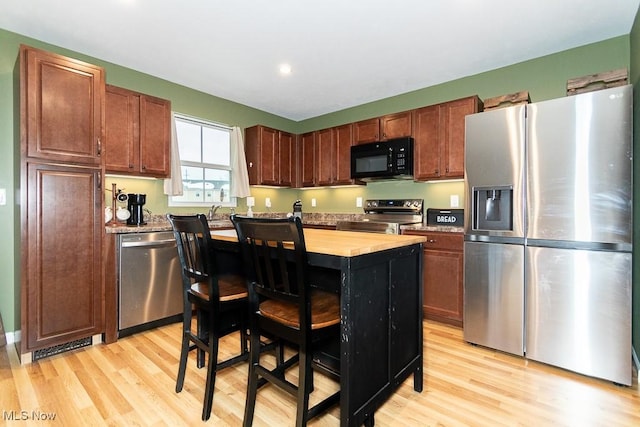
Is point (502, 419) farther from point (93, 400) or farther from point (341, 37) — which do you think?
point (341, 37)

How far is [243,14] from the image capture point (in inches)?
91.2

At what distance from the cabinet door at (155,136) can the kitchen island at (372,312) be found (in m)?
1.79

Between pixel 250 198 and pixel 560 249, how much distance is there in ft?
11.4

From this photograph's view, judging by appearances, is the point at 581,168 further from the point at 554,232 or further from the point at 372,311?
the point at 372,311

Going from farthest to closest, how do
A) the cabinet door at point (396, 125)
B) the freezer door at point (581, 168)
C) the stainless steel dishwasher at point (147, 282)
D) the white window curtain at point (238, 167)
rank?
1. the white window curtain at point (238, 167)
2. the cabinet door at point (396, 125)
3. the stainless steel dishwasher at point (147, 282)
4. the freezer door at point (581, 168)

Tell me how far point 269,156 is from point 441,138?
2.31m

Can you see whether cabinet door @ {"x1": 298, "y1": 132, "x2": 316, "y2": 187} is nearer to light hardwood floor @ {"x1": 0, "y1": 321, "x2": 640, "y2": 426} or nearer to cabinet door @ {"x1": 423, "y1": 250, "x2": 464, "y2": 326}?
cabinet door @ {"x1": 423, "y1": 250, "x2": 464, "y2": 326}

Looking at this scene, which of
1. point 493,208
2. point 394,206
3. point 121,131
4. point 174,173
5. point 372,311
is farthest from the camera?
point 394,206

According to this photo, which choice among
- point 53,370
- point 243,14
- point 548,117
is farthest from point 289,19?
point 53,370

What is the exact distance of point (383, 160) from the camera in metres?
3.79

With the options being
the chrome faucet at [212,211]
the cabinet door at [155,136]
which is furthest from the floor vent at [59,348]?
the chrome faucet at [212,211]

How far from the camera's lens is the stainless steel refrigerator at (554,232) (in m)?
2.00

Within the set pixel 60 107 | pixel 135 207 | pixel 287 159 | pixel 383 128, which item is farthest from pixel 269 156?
pixel 60 107

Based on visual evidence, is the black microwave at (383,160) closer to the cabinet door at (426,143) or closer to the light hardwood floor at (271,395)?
the cabinet door at (426,143)
